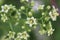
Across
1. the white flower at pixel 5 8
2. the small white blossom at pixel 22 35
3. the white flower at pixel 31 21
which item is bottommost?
the small white blossom at pixel 22 35

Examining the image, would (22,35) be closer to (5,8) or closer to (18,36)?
(18,36)

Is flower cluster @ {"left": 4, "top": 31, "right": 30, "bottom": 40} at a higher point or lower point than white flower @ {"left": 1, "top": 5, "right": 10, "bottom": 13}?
lower

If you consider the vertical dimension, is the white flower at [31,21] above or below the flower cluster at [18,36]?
above

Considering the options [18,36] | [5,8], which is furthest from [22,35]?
[5,8]

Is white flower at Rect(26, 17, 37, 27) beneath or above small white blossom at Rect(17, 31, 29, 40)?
above

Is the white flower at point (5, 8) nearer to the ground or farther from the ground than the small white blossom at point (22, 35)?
farther from the ground

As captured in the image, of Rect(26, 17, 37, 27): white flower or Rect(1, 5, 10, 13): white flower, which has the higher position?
Rect(1, 5, 10, 13): white flower

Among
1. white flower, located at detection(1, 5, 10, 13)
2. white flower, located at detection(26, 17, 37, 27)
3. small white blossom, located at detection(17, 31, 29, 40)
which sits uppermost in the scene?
white flower, located at detection(1, 5, 10, 13)

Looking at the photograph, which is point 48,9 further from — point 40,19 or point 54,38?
point 54,38

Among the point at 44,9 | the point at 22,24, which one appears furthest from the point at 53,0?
the point at 22,24

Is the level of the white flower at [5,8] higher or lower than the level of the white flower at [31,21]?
higher

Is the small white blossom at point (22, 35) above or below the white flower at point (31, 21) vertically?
below
